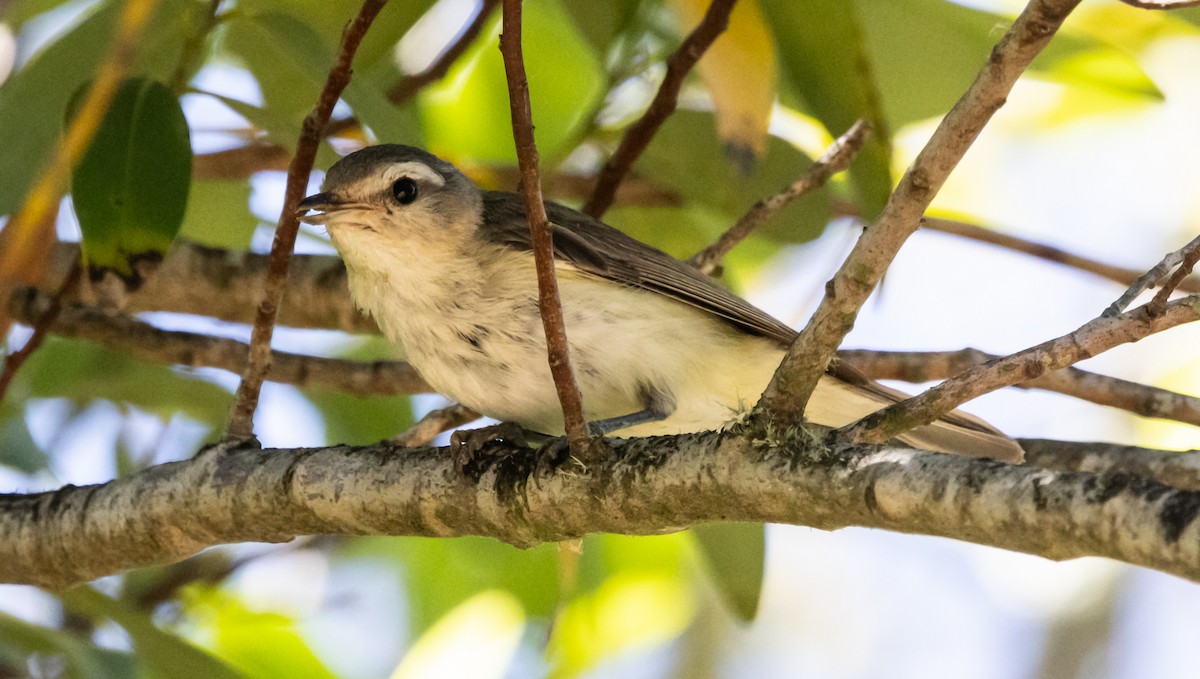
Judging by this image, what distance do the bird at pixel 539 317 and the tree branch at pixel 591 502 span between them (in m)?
0.58

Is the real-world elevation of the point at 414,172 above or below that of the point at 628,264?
above

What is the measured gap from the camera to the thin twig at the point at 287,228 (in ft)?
8.70

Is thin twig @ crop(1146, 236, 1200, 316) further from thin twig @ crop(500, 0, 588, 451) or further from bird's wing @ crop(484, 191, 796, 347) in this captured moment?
bird's wing @ crop(484, 191, 796, 347)

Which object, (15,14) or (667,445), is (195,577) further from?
(667,445)

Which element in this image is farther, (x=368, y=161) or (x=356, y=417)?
(x=356, y=417)

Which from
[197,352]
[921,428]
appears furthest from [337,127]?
[921,428]

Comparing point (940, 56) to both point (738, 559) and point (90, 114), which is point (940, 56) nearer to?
point (738, 559)

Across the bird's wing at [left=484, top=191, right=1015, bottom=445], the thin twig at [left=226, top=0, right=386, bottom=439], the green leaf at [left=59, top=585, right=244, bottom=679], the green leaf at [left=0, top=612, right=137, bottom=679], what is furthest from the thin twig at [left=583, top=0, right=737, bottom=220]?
the green leaf at [left=0, top=612, right=137, bottom=679]

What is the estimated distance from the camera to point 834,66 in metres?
3.41

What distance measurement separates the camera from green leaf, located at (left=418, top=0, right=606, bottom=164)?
471 cm

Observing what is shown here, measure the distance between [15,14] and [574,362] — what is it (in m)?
1.86

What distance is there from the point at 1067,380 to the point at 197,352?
9.09 feet

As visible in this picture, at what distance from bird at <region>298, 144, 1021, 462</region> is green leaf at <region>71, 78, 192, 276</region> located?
392 mm

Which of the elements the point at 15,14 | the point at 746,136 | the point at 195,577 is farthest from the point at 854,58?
the point at 195,577
